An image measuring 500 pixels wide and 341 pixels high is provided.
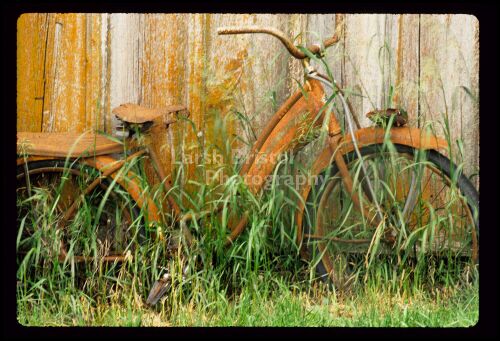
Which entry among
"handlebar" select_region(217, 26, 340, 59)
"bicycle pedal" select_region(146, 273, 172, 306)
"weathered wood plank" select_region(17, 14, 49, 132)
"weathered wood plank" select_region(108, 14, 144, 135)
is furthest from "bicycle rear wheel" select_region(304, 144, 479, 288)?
"weathered wood plank" select_region(17, 14, 49, 132)

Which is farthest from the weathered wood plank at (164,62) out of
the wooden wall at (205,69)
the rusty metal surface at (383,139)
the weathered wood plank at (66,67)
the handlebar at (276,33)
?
the rusty metal surface at (383,139)

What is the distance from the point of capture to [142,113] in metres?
4.04

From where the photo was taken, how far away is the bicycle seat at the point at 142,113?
13.1 ft

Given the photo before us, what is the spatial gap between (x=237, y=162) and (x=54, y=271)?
104 cm

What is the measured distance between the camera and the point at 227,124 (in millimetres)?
4359

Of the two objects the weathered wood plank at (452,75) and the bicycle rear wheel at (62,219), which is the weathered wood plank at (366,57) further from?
the bicycle rear wheel at (62,219)

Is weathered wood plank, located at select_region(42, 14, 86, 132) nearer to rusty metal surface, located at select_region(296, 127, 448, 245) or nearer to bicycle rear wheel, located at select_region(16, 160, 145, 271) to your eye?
bicycle rear wheel, located at select_region(16, 160, 145, 271)

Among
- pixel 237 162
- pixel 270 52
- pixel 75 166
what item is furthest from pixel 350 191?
pixel 75 166

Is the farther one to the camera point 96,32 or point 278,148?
point 96,32

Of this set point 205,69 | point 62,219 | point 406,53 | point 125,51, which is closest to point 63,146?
point 62,219

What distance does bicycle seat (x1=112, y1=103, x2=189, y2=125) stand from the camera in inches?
157

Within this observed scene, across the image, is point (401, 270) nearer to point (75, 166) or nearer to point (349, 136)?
point (349, 136)

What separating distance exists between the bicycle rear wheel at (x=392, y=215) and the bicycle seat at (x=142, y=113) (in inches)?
31.1

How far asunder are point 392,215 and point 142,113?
1.30m
